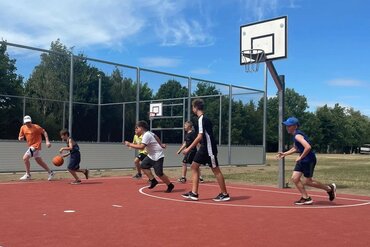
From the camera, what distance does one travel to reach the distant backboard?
1377cm

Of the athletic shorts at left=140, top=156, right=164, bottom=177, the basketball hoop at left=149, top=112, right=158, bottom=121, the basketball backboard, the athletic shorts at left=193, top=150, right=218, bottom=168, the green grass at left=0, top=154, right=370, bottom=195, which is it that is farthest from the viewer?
the basketball backboard

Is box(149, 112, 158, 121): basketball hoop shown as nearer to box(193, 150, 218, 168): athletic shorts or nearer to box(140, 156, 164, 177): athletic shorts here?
box(140, 156, 164, 177): athletic shorts

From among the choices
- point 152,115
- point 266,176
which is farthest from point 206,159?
point 152,115

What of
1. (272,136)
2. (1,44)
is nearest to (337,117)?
(272,136)

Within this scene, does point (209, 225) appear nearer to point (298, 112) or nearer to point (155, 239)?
point (155, 239)

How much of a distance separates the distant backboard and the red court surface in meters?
4.45

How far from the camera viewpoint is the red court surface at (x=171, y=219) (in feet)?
20.2

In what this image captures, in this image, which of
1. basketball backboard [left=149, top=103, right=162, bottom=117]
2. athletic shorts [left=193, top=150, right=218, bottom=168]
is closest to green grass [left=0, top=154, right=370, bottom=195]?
basketball backboard [left=149, top=103, right=162, bottom=117]

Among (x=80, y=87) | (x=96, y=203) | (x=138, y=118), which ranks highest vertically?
(x=80, y=87)

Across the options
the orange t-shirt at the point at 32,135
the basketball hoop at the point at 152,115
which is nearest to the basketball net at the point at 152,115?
the basketball hoop at the point at 152,115

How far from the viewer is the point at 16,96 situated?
2473 centimetres

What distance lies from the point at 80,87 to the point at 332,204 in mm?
16989

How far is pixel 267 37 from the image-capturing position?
46.4 feet

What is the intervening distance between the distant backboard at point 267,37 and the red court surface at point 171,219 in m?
4.45
